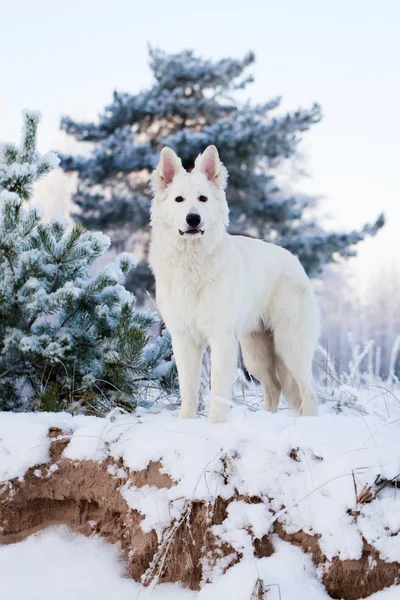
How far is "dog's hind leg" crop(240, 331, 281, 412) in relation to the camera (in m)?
4.61

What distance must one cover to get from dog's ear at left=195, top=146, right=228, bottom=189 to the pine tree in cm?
1276

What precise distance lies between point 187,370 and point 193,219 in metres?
0.98

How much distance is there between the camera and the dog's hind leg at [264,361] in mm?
4609

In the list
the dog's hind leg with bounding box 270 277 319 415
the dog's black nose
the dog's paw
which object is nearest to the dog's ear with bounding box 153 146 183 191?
the dog's black nose

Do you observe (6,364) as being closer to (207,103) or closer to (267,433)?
(267,433)

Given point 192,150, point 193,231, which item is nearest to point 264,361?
point 193,231

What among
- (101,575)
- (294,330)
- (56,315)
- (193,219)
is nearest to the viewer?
(101,575)

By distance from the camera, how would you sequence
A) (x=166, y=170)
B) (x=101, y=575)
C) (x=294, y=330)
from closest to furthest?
(x=101, y=575) → (x=166, y=170) → (x=294, y=330)

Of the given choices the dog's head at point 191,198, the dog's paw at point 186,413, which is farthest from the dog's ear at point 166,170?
the dog's paw at point 186,413

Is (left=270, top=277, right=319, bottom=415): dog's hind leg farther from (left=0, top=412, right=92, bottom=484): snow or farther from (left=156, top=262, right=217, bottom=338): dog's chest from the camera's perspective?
(left=0, top=412, right=92, bottom=484): snow

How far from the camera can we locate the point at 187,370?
12.7 ft

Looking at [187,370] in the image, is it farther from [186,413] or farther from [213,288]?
[213,288]

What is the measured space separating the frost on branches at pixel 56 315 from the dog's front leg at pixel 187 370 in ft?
1.53

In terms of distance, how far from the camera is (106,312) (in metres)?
4.52
